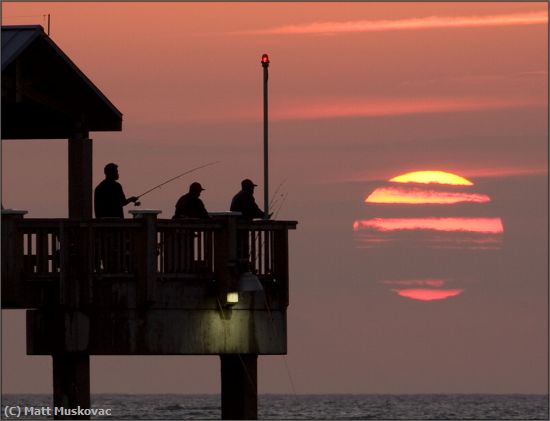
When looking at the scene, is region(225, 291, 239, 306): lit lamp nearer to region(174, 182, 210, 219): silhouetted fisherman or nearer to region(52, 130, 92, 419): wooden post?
region(174, 182, 210, 219): silhouetted fisherman

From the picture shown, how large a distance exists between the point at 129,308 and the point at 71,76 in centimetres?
420

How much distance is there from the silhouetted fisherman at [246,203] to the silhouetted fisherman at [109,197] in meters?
1.89

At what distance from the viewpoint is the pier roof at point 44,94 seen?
32156 mm

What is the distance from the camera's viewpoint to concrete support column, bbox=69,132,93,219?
34875 mm

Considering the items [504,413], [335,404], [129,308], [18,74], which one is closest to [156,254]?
[129,308]

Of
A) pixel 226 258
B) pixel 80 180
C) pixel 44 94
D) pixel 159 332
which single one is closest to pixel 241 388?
pixel 159 332

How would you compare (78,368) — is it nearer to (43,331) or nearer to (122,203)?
(43,331)

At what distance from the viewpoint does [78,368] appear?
3275 centimetres

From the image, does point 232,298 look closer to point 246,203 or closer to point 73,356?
point 246,203

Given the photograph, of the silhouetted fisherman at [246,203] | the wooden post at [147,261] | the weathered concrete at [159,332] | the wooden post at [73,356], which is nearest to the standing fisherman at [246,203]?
the silhouetted fisherman at [246,203]

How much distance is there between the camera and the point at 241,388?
3434cm

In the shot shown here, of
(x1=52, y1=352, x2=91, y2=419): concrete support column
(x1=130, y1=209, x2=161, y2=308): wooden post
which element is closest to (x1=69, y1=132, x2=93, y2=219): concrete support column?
(x1=130, y1=209, x2=161, y2=308): wooden post

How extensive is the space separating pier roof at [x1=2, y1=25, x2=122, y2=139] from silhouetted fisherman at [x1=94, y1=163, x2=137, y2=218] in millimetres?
1548

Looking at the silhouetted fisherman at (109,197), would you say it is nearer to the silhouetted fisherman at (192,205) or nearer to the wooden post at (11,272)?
the silhouetted fisherman at (192,205)
